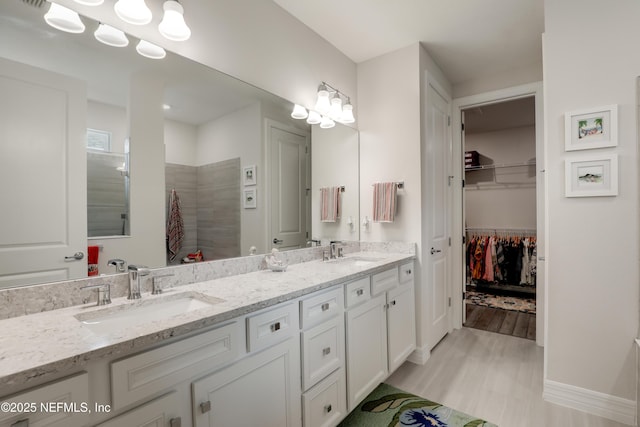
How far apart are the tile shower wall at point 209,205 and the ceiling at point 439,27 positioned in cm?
130

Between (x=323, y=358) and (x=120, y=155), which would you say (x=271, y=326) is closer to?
(x=323, y=358)

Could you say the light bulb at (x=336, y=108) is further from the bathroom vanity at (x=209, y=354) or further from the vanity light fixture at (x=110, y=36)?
the vanity light fixture at (x=110, y=36)

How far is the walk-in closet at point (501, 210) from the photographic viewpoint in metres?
4.11

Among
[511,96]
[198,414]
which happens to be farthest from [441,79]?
[198,414]

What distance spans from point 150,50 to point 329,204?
167cm

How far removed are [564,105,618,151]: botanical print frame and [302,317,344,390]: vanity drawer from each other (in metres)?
1.85

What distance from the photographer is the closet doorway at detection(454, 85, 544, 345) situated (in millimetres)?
3922

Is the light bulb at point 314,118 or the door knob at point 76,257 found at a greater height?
the light bulb at point 314,118

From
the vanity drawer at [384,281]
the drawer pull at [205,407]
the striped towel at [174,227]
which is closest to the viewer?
the drawer pull at [205,407]

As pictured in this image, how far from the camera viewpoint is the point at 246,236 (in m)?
1.88

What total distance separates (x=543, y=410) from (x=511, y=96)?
106 inches

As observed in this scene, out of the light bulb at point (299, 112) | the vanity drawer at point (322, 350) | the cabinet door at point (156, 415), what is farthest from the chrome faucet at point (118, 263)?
the light bulb at point (299, 112)

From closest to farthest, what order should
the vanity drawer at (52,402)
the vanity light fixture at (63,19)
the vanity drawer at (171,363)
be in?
the vanity drawer at (52,402) → the vanity drawer at (171,363) → the vanity light fixture at (63,19)

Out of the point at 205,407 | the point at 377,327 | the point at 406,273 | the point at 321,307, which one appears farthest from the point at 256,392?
the point at 406,273
